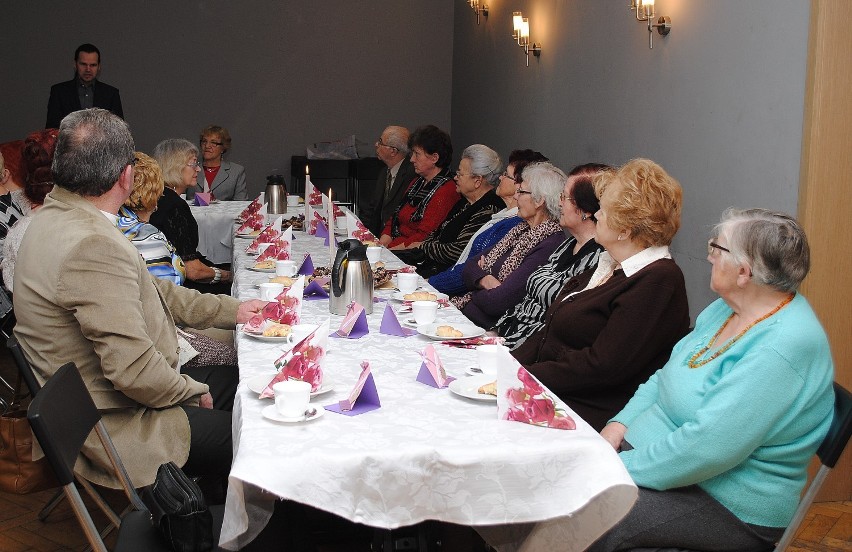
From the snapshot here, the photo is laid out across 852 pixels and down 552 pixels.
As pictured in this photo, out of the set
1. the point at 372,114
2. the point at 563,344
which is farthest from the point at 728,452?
the point at 372,114

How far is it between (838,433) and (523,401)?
2.22 feet

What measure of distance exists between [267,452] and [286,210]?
5.16m

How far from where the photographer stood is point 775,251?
7.01ft

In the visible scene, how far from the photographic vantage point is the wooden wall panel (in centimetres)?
332

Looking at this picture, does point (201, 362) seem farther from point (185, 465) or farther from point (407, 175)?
point (407, 175)

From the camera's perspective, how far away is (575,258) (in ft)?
11.6

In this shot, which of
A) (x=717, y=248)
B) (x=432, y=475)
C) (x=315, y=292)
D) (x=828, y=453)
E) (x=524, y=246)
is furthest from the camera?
(x=524, y=246)

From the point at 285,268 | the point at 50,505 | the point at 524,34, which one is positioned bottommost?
the point at 50,505

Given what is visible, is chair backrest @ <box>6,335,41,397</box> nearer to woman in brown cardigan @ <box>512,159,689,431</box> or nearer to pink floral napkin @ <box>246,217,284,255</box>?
woman in brown cardigan @ <box>512,159,689,431</box>

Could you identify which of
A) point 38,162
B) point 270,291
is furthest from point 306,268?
point 38,162

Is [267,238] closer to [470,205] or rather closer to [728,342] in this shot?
[470,205]

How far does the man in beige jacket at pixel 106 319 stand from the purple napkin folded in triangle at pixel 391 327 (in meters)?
0.56

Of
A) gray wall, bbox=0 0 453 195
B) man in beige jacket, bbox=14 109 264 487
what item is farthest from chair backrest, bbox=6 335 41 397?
gray wall, bbox=0 0 453 195

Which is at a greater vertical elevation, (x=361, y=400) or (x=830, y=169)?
(x=830, y=169)
